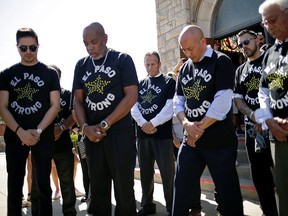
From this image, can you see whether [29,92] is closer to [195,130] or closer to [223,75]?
[195,130]

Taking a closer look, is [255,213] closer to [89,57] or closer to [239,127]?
[89,57]

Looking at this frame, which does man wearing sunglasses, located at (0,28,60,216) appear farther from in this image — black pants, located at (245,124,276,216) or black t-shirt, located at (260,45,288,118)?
black pants, located at (245,124,276,216)

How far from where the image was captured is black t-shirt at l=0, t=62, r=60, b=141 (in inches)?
115

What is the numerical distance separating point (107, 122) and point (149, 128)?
1301 mm

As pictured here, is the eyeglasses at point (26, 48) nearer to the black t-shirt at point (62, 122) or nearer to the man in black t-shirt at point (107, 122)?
the man in black t-shirt at point (107, 122)

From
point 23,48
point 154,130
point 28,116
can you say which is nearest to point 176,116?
point 154,130

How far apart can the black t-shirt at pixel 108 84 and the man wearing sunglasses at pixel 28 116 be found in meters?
0.54

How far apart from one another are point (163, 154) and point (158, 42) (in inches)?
192

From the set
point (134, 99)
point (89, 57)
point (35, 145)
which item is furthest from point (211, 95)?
point (35, 145)

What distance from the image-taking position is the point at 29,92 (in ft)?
9.73

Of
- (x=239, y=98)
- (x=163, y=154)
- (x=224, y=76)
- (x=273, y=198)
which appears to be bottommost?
(x=273, y=198)

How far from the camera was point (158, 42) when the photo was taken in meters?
7.97

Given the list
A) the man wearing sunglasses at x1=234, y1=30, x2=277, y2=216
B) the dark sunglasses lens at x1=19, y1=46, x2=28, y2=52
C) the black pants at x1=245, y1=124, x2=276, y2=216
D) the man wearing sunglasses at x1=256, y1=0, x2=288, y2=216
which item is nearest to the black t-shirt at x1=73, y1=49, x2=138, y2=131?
the dark sunglasses lens at x1=19, y1=46, x2=28, y2=52

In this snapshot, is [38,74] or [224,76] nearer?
[224,76]
